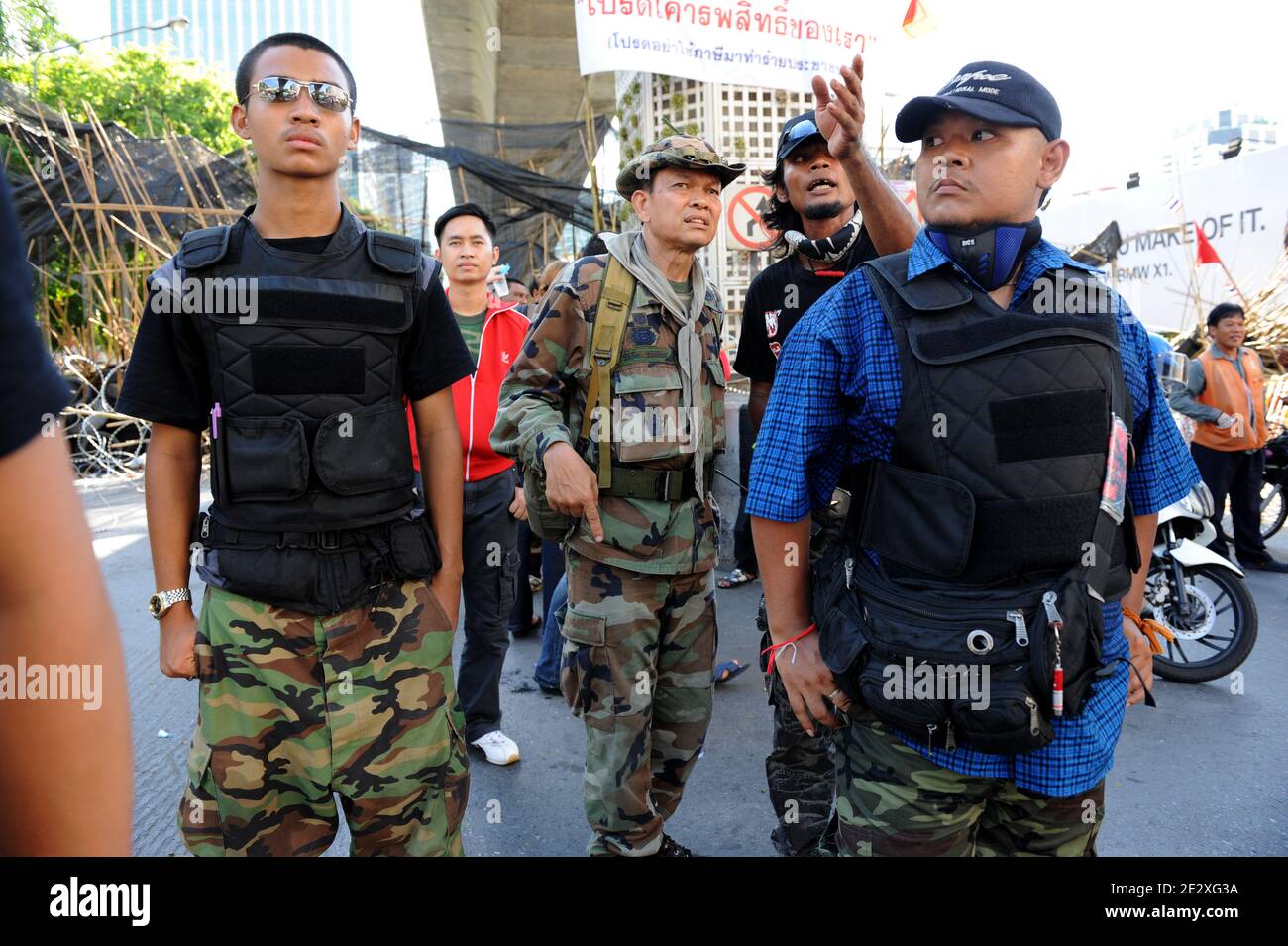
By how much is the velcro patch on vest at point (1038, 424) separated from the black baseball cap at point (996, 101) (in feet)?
1.78

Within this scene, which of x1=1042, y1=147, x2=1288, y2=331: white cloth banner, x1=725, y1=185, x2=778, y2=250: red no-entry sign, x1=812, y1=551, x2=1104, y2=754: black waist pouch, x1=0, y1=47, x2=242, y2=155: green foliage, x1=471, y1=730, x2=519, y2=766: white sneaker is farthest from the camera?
x1=0, y1=47, x2=242, y2=155: green foliage

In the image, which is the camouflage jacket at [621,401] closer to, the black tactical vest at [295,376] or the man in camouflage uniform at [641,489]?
the man in camouflage uniform at [641,489]

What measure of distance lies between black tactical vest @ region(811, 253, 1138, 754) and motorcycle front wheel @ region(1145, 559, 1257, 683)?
3.24 metres

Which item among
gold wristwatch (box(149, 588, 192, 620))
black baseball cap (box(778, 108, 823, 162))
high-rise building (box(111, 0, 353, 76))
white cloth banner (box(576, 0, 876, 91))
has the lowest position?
gold wristwatch (box(149, 588, 192, 620))

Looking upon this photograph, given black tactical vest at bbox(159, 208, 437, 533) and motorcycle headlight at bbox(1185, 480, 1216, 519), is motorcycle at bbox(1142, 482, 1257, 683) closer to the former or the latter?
motorcycle headlight at bbox(1185, 480, 1216, 519)

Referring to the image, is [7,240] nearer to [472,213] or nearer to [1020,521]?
[1020,521]

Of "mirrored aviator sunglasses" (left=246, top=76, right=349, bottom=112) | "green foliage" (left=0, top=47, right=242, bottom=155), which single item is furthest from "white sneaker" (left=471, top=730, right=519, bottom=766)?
"green foliage" (left=0, top=47, right=242, bottom=155)

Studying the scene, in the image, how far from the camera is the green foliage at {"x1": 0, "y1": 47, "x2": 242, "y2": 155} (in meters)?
24.2

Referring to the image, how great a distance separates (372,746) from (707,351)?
4.84 feet

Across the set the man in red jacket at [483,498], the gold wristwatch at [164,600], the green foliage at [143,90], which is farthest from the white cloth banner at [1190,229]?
the green foliage at [143,90]

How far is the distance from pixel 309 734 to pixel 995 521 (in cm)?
148

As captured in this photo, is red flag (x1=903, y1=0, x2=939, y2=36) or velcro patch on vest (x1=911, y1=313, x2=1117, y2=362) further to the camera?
red flag (x1=903, y1=0, x2=939, y2=36)

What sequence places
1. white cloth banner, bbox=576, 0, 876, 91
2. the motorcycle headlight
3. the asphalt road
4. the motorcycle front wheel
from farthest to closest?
white cloth banner, bbox=576, 0, 876, 91 → the motorcycle headlight → the motorcycle front wheel → the asphalt road
